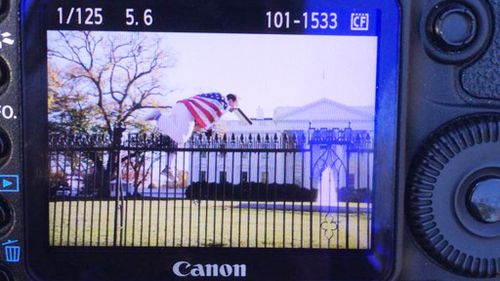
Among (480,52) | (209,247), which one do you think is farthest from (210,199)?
(480,52)

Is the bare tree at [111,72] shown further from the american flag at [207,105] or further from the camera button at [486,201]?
the camera button at [486,201]

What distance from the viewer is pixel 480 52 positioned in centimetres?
124

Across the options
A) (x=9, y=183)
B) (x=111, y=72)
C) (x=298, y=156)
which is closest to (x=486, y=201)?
(x=298, y=156)

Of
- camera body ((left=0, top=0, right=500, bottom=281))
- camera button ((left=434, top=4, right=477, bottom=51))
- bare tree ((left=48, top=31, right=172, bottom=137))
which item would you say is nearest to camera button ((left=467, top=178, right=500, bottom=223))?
camera body ((left=0, top=0, right=500, bottom=281))

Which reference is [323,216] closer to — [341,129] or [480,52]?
[341,129]

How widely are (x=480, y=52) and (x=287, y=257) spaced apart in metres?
0.56

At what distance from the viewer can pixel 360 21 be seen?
123cm

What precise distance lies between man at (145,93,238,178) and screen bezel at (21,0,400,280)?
0.76 feet

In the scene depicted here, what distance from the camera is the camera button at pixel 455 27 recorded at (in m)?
1.22

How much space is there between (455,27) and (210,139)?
528 mm

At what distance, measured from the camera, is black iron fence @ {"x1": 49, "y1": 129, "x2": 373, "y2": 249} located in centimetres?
125

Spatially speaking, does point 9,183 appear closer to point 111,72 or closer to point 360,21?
point 111,72

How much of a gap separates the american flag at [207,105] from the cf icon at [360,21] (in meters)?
0.29

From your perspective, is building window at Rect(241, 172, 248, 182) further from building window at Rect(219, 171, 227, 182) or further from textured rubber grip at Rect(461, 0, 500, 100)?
textured rubber grip at Rect(461, 0, 500, 100)
